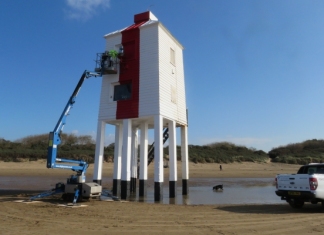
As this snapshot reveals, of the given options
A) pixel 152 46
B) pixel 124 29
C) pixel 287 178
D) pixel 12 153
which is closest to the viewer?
pixel 287 178

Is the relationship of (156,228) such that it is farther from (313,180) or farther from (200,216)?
(313,180)

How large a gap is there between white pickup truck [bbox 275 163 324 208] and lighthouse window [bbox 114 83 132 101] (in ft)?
35.7

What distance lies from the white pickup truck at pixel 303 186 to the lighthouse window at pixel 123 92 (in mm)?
10891

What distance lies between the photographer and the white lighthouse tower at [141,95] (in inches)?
707

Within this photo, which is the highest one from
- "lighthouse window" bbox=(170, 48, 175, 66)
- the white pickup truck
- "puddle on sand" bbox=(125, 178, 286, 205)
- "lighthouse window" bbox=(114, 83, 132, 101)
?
"lighthouse window" bbox=(170, 48, 175, 66)

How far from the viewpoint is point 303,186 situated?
472 inches

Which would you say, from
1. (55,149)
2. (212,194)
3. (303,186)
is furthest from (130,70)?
(303,186)

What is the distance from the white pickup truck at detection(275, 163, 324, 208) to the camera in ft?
38.2

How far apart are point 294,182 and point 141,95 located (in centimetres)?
1046

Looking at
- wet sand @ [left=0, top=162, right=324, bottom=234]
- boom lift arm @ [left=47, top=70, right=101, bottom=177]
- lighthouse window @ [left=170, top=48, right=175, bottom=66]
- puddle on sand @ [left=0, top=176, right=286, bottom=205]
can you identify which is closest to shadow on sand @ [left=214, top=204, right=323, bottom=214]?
wet sand @ [left=0, top=162, right=324, bottom=234]

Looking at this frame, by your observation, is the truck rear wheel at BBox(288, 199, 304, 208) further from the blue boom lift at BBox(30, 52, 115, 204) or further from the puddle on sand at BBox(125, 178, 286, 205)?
the blue boom lift at BBox(30, 52, 115, 204)

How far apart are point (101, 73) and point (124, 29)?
3994 millimetres

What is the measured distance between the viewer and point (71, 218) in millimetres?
10242

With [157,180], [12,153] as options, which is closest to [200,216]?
[157,180]
